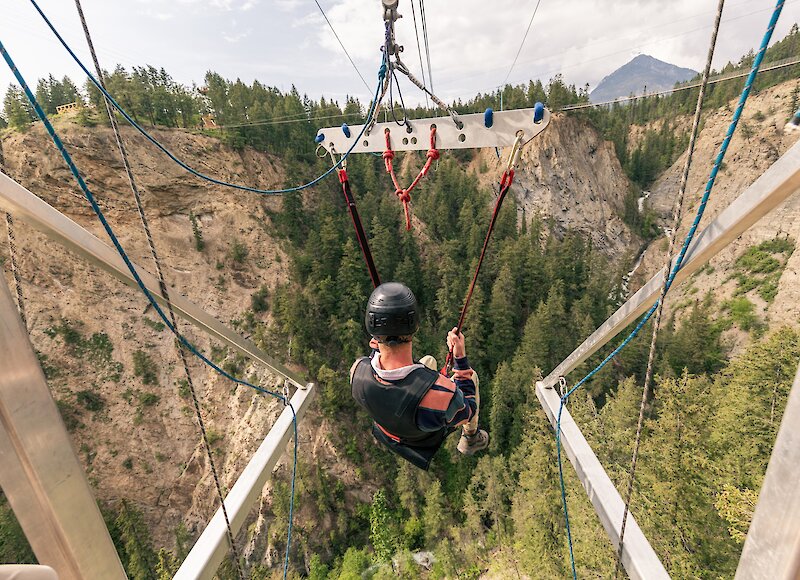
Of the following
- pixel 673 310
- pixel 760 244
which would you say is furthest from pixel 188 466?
pixel 760 244

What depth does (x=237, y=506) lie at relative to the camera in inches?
89.0

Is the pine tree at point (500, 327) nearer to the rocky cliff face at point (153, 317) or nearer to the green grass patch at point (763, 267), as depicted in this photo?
the rocky cliff face at point (153, 317)

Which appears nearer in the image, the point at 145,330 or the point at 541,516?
the point at 541,516

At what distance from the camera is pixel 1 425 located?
3.37 feet

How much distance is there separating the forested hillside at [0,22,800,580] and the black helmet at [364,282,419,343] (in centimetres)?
1239

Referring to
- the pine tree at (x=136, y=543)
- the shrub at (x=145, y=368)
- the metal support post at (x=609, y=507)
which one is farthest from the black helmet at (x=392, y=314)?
the shrub at (x=145, y=368)

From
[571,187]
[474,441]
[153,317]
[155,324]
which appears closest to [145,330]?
[155,324]

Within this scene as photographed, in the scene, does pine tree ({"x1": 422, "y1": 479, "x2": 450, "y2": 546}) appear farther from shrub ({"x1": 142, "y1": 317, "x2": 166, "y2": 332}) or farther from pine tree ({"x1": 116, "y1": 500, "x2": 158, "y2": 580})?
shrub ({"x1": 142, "y1": 317, "x2": 166, "y2": 332})

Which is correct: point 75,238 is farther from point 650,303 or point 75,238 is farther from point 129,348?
point 129,348

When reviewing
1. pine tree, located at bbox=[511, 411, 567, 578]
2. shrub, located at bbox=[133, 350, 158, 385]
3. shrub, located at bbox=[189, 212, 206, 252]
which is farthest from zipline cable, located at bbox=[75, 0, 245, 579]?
shrub, located at bbox=[189, 212, 206, 252]

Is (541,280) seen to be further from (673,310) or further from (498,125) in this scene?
(498,125)

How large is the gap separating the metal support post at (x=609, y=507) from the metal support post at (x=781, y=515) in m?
0.83

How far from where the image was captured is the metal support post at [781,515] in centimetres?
95

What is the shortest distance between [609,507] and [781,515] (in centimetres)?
137
